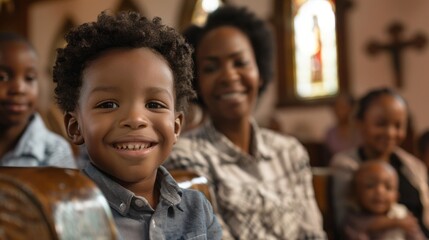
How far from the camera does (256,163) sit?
1.89 metres

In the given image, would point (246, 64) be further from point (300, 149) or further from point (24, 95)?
point (24, 95)

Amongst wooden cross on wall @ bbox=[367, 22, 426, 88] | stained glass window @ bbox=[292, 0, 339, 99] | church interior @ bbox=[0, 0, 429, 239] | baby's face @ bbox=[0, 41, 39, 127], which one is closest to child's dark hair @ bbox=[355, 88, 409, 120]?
baby's face @ bbox=[0, 41, 39, 127]

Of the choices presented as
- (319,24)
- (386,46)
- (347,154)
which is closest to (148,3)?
(319,24)

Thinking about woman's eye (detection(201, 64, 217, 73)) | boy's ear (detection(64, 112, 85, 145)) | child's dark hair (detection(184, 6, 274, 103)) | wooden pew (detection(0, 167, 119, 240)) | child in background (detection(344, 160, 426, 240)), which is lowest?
child in background (detection(344, 160, 426, 240))

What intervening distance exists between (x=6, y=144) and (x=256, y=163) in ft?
2.53

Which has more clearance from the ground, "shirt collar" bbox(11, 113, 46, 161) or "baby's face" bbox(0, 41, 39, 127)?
"baby's face" bbox(0, 41, 39, 127)

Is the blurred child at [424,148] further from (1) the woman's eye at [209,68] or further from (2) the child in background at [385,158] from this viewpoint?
(1) the woman's eye at [209,68]

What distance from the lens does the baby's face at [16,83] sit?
6.03ft

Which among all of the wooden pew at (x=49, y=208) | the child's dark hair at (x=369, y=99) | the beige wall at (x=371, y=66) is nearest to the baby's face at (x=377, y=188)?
the child's dark hair at (x=369, y=99)

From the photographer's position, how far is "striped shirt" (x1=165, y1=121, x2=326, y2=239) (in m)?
1.73

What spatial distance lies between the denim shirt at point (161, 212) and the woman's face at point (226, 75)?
2.65ft

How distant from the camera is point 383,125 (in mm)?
2645

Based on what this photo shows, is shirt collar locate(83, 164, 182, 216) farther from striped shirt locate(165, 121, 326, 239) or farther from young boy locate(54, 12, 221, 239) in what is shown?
striped shirt locate(165, 121, 326, 239)

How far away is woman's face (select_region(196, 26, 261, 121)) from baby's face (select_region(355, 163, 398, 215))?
32.6 inches
